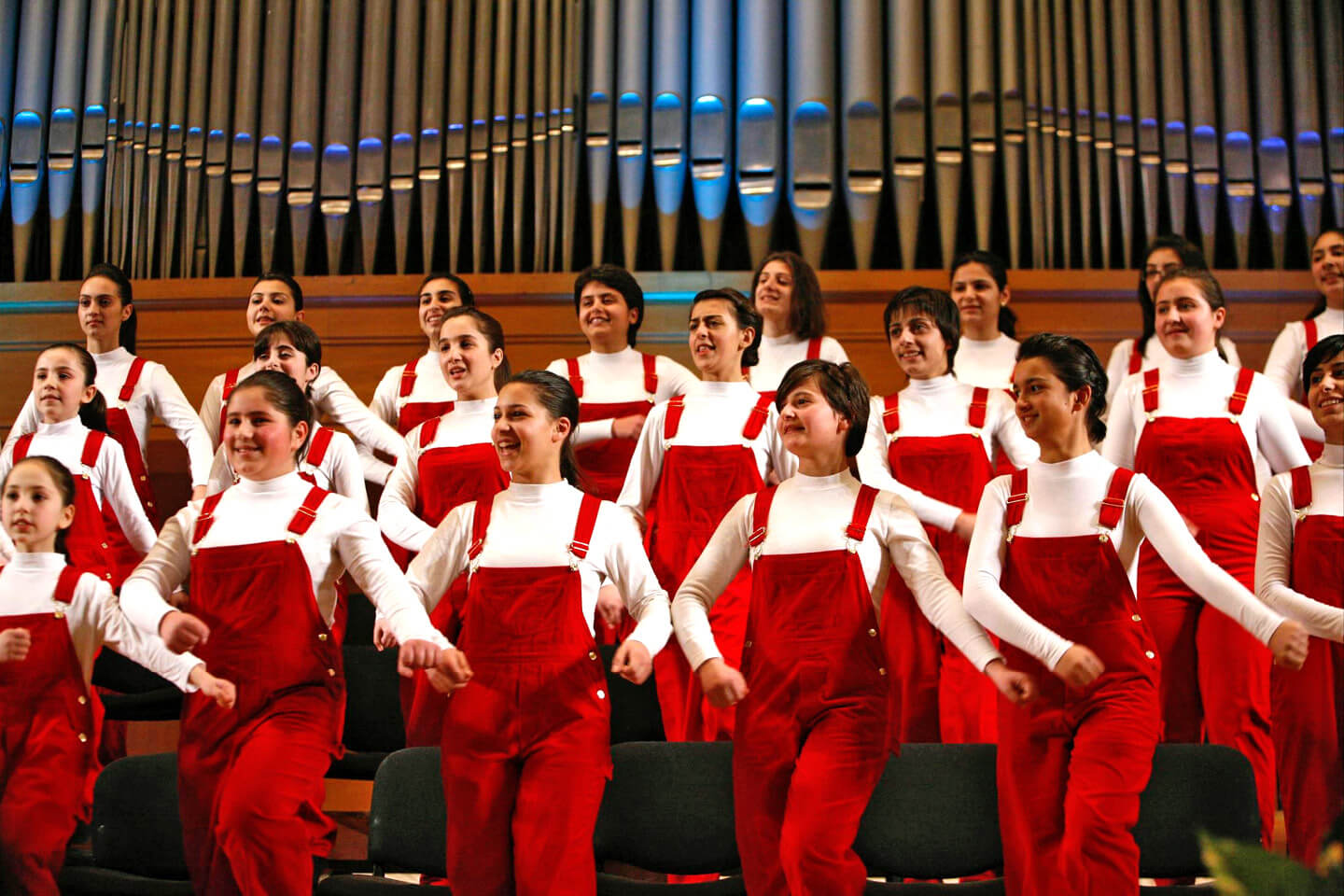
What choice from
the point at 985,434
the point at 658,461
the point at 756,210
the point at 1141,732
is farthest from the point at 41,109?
the point at 1141,732

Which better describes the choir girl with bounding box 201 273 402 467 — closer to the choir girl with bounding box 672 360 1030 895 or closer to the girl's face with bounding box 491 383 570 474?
the girl's face with bounding box 491 383 570 474

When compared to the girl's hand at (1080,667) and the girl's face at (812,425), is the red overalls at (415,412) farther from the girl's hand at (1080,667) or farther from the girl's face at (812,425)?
the girl's hand at (1080,667)

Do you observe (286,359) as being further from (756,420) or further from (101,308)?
(756,420)

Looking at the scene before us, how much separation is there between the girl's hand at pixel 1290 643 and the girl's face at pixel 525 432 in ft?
5.65

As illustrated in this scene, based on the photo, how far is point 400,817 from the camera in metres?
3.15

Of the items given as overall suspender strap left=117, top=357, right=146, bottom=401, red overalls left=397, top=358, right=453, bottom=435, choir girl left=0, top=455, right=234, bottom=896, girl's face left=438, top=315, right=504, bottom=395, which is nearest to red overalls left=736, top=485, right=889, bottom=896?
choir girl left=0, top=455, right=234, bottom=896

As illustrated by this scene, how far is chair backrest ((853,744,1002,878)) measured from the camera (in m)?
3.03

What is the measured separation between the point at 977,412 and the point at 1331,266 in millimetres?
1643

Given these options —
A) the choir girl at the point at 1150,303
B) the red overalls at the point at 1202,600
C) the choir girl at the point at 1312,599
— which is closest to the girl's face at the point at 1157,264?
the choir girl at the point at 1150,303

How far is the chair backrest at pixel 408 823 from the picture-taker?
314 centimetres

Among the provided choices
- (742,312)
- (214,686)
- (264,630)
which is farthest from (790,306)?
(214,686)

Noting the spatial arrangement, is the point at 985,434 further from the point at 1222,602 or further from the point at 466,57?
the point at 466,57

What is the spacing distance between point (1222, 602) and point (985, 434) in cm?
139

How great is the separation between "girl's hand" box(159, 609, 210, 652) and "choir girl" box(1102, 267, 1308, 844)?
2363mm
